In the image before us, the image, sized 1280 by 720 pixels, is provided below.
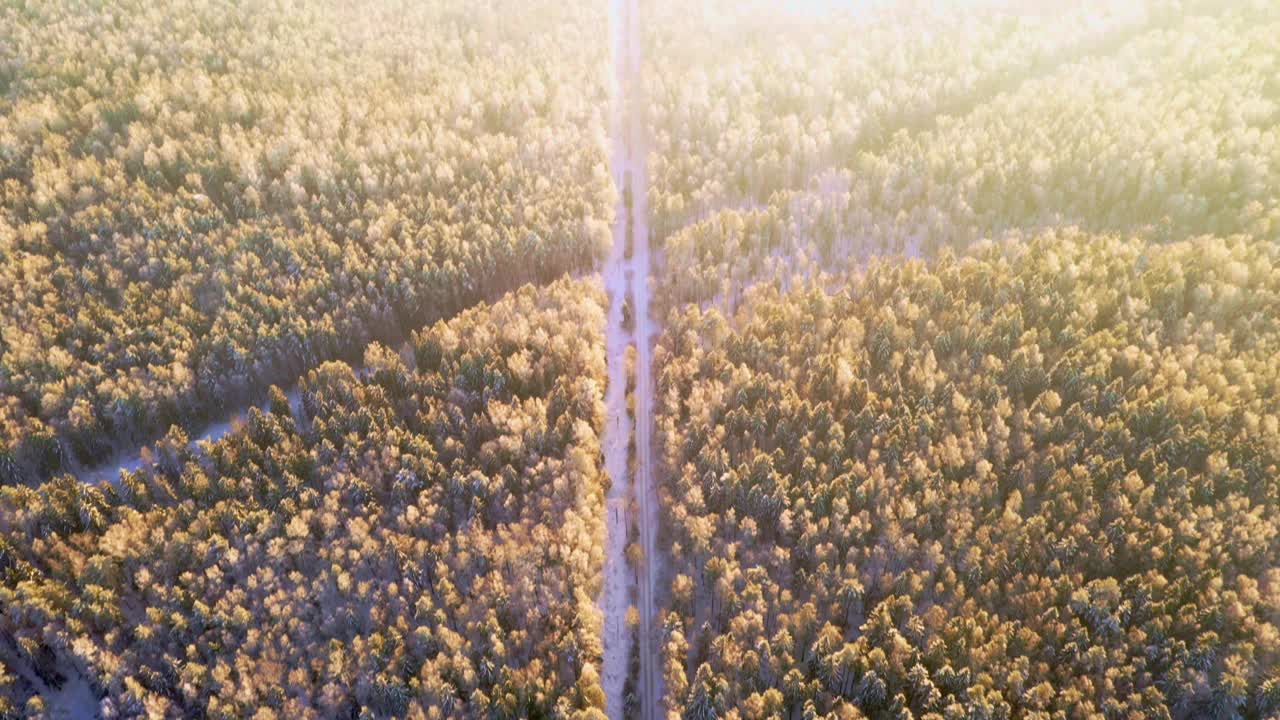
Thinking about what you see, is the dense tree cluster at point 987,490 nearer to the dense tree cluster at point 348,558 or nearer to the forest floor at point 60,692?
the dense tree cluster at point 348,558

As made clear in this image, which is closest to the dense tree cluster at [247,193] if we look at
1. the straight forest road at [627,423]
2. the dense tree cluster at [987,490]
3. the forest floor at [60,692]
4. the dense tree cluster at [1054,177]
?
the straight forest road at [627,423]

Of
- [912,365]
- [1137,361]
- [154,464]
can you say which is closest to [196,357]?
[154,464]

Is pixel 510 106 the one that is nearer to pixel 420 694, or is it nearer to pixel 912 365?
pixel 912 365

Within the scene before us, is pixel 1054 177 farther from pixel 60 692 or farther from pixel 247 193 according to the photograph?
pixel 60 692

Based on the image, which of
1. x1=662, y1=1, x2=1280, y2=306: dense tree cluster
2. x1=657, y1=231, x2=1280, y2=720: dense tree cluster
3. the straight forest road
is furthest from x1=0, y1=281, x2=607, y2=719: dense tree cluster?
x1=662, y1=1, x2=1280, y2=306: dense tree cluster

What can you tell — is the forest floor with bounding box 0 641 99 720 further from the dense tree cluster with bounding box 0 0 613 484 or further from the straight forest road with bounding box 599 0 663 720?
the straight forest road with bounding box 599 0 663 720

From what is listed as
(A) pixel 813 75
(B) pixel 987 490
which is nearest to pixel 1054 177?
(A) pixel 813 75
